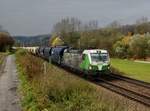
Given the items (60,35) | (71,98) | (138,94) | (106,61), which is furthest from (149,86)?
(60,35)

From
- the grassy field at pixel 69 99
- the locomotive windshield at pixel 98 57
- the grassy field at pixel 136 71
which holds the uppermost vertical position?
the locomotive windshield at pixel 98 57

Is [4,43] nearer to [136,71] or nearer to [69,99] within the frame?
[136,71]

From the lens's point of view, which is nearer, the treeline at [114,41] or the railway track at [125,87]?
the railway track at [125,87]

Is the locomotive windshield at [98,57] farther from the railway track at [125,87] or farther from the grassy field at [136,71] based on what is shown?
the grassy field at [136,71]

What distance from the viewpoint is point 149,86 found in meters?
28.0

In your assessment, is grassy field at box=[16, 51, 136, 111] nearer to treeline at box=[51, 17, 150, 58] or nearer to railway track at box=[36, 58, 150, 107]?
railway track at box=[36, 58, 150, 107]

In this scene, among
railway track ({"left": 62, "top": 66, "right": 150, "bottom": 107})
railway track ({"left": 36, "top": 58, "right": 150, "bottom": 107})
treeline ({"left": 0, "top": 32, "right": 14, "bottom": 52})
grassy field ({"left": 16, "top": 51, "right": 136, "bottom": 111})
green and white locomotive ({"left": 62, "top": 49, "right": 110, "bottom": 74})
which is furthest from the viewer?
treeline ({"left": 0, "top": 32, "right": 14, "bottom": 52})

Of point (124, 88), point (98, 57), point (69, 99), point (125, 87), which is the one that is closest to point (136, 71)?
point (98, 57)

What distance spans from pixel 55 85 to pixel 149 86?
14016 millimetres

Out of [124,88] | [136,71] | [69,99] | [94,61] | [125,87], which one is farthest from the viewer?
[136,71]

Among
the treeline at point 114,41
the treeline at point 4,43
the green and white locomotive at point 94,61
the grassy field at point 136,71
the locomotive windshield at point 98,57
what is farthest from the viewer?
the treeline at point 4,43

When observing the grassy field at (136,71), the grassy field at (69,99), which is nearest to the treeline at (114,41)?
the grassy field at (136,71)

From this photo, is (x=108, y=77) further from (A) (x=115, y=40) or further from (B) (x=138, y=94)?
(A) (x=115, y=40)

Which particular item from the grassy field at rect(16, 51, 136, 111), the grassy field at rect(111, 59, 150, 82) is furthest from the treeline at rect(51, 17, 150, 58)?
the grassy field at rect(16, 51, 136, 111)
